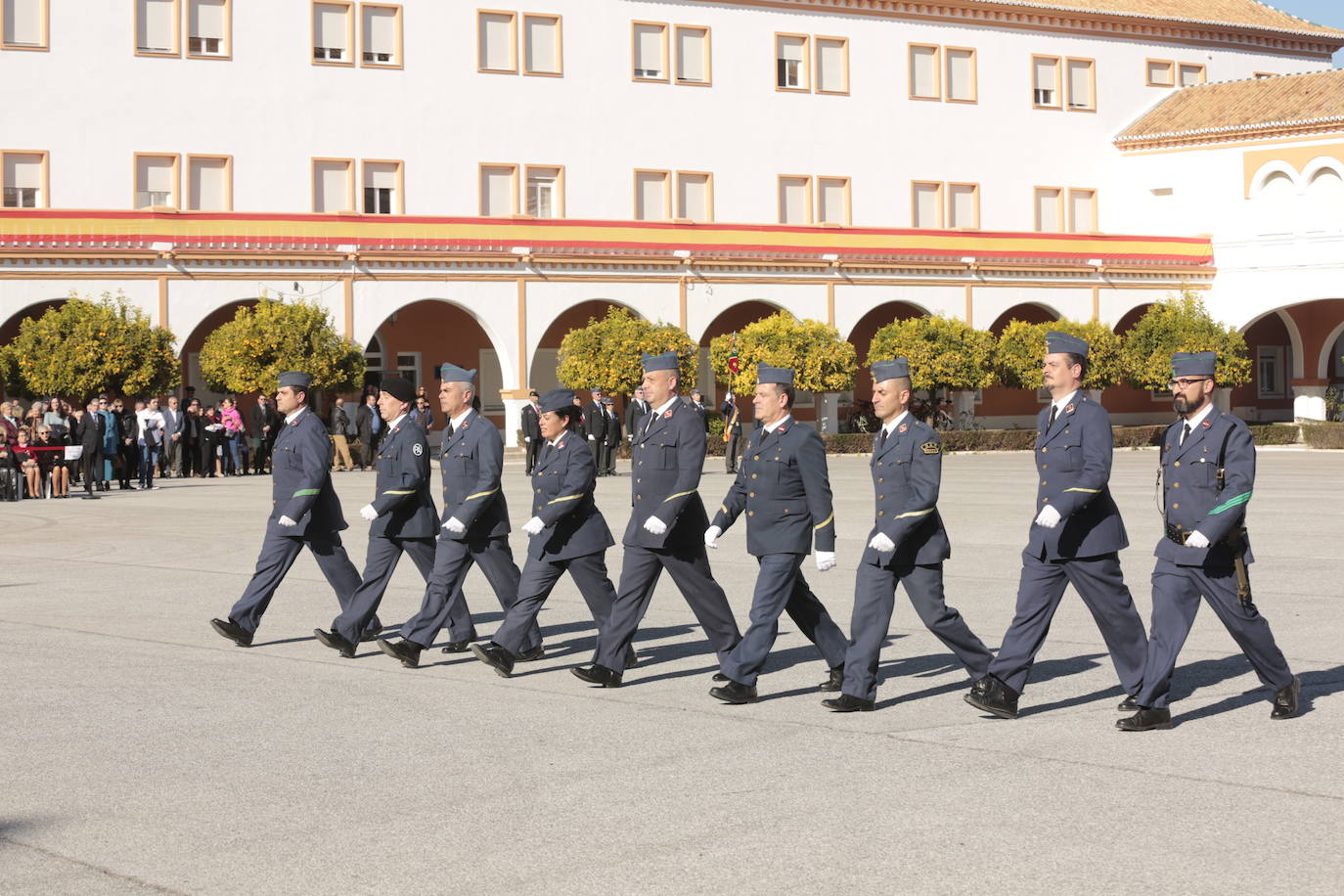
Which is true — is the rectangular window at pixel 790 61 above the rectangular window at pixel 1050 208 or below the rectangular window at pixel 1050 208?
above

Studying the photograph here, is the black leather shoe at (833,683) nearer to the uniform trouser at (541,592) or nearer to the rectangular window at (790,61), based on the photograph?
the uniform trouser at (541,592)

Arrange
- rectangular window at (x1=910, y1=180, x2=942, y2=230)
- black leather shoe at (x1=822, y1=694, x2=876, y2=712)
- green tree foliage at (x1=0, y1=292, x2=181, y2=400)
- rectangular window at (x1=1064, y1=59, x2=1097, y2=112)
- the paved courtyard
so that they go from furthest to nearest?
rectangular window at (x1=1064, y1=59, x2=1097, y2=112)
rectangular window at (x1=910, y1=180, x2=942, y2=230)
green tree foliage at (x1=0, y1=292, x2=181, y2=400)
black leather shoe at (x1=822, y1=694, x2=876, y2=712)
the paved courtyard

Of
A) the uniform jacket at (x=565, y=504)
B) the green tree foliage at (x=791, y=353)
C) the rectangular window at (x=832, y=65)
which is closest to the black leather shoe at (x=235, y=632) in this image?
the uniform jacket at (x=565, y=504)

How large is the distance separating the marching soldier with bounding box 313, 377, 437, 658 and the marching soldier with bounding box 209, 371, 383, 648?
290mm

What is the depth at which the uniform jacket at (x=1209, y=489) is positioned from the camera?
8336 millimetres

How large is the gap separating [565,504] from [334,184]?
37.5 m

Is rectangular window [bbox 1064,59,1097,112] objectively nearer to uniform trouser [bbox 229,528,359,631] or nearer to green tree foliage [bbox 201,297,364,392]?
green tree foliage [bbox 201,297,364,392]

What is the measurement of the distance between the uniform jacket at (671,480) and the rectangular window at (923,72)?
44843 mm

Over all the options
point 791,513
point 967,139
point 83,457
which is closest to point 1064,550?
point 791,513

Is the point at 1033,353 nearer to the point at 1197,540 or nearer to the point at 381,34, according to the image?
the point at 381,34

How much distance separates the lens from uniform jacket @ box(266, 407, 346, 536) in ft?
37.3

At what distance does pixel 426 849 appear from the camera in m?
6.32

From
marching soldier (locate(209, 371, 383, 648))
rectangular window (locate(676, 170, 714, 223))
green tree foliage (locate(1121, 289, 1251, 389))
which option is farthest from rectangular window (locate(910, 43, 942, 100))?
marching soldier (locate(209, 371, 383, 648))

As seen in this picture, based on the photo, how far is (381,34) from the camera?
152 ft
